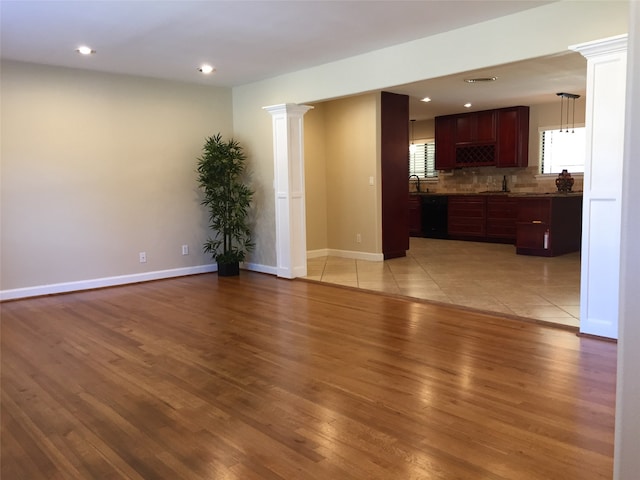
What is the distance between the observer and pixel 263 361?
3.31 m

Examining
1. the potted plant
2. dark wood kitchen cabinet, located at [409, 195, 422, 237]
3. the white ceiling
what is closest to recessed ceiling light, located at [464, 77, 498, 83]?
the white ceiling

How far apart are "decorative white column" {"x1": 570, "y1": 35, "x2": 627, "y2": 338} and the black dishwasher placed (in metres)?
5.96

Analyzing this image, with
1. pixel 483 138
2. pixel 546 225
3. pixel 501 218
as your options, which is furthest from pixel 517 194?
pixel 483 138

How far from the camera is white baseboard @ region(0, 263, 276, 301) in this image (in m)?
5.30

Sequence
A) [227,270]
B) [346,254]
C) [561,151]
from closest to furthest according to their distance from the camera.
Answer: [227,270]
[346,254]
[561,151]

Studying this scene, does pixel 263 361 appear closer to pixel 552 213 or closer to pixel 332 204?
pixel 332 204

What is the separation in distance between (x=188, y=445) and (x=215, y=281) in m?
3.96

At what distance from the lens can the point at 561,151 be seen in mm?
8789

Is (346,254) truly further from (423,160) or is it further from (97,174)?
(423,160)

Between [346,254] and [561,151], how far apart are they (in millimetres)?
4329

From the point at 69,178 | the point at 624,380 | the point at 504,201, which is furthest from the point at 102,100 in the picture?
the point at 504,201

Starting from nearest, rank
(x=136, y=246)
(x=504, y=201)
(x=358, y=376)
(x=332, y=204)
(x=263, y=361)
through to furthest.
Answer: (x=358, y=376)
(x=263, y=361)
(x=136, y=246)
(x=332, y=204)
(x=504, y=201)

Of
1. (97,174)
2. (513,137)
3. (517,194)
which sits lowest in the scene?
(517,194)

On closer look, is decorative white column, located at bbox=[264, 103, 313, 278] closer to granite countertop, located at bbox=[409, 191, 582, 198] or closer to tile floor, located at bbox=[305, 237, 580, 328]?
tile floor, located at bbox=[305, 237, 580, 328]
